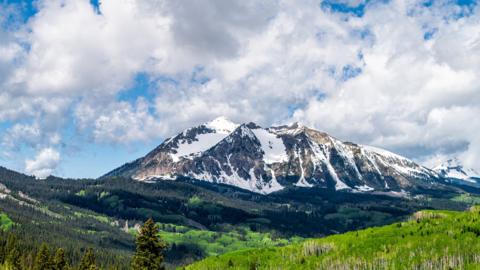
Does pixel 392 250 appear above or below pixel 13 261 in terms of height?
above

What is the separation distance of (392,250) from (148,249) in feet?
105

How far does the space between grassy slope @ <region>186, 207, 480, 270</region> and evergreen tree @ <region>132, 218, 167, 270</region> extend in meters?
7.32

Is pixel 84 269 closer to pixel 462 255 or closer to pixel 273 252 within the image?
pixel 273 252

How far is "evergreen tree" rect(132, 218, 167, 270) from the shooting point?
211 feet

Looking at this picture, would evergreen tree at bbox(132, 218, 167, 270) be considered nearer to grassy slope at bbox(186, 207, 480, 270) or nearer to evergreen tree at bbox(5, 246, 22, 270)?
grassy slope at bbox(186, 207, 480, 270)

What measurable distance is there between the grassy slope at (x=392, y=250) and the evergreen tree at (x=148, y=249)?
288 inches

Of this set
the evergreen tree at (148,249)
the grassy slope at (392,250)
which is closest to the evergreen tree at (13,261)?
the evergreen tree at (148,249)

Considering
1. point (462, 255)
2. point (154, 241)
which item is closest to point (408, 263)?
point (462, 255)

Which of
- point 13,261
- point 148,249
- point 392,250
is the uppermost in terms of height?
point 392,250

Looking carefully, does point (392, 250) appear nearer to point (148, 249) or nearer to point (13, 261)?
point (148, 249)

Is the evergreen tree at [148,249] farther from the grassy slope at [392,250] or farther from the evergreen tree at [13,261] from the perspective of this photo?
the evergreen tree at [13,261]

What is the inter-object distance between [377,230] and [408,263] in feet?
46.9

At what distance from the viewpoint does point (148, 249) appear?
215 ft

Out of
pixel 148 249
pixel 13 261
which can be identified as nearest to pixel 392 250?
pixel 148 249
